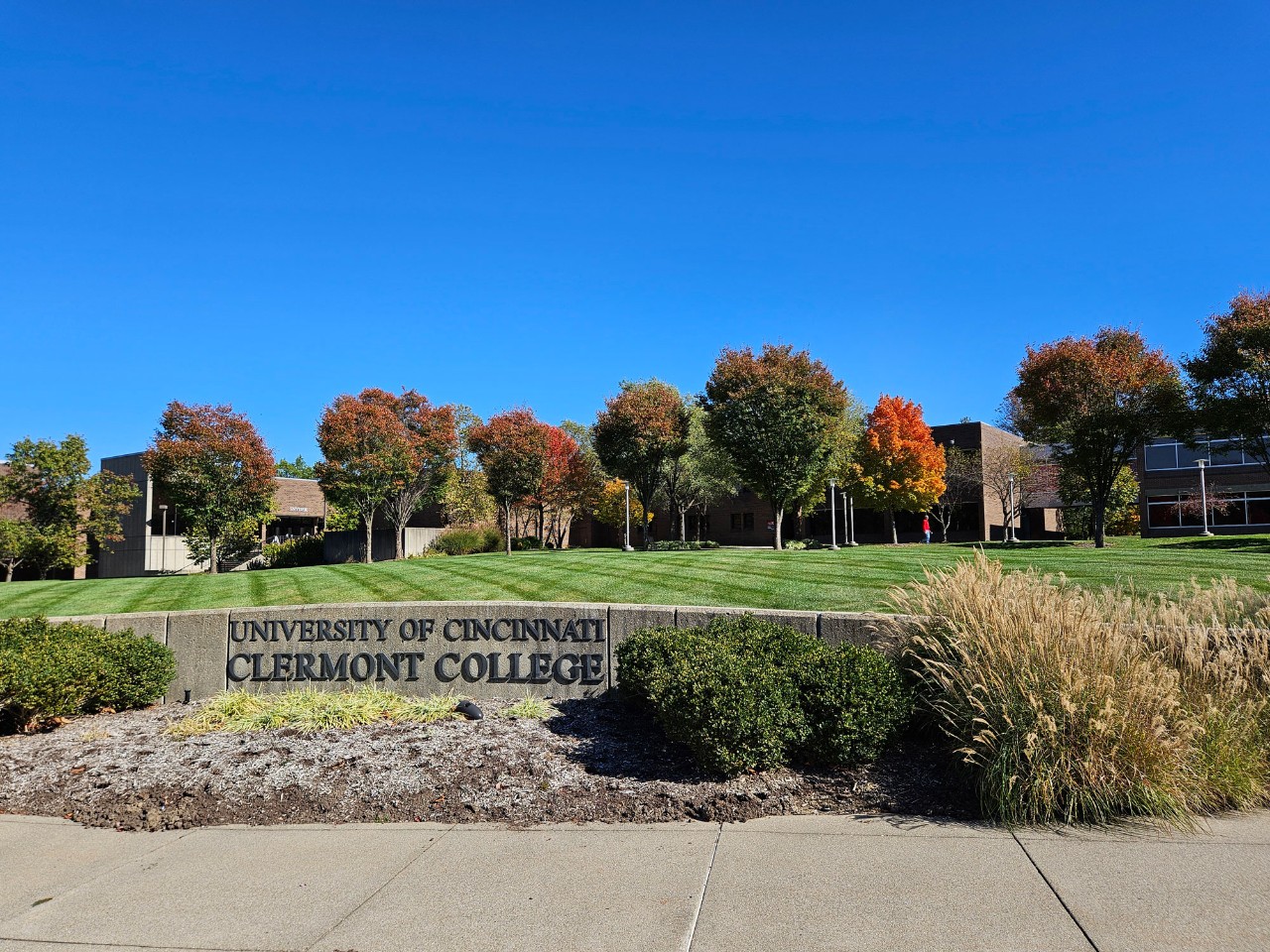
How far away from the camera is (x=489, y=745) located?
20.9ft

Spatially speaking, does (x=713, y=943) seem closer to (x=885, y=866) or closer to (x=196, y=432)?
(x=885, y=866)

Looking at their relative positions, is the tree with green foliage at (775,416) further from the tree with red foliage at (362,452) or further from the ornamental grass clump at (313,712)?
the ornamental grass clump at (313,712)

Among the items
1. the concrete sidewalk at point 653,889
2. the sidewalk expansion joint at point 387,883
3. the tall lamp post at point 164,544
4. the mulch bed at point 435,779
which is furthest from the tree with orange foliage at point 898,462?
the sidewalk expansion joint at point 387,883

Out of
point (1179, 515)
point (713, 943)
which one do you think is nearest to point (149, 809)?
point (713, 943)

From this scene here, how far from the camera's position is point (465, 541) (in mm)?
33656

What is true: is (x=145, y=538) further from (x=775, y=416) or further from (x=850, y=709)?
(x=850, y=709)

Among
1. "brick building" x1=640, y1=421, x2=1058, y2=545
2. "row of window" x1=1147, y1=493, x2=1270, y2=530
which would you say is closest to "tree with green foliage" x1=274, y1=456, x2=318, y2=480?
"brick building" x1=640, y1=421, x2=1058, y2=545

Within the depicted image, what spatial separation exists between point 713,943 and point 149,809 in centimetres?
411

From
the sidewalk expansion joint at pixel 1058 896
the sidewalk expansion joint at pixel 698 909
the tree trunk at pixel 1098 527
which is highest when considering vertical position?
the tree trunk at pixel 1098 527

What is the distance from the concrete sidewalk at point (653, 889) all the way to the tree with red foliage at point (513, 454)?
24.9m

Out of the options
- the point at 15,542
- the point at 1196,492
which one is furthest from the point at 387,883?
the point at 1196,492

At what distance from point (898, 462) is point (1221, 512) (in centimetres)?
1757

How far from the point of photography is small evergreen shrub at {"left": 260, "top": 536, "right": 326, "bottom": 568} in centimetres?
3284

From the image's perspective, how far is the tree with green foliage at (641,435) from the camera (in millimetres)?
29984
